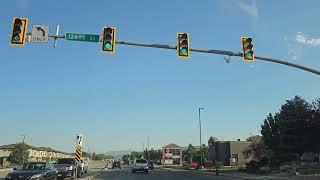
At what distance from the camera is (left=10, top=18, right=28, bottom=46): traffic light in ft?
64.2

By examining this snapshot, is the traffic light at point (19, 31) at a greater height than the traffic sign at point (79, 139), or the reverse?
the traffic light at point (19, 31)

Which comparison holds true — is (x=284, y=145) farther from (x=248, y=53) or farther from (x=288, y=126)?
(x=248, y=53)

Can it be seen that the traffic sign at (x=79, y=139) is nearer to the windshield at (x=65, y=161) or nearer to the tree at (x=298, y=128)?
the windshield at (x=65, y=161)

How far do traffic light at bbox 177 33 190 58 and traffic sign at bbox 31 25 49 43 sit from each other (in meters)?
5.61

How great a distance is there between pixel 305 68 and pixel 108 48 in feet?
33.0

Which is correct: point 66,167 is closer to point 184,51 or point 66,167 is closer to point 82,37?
point 82,37

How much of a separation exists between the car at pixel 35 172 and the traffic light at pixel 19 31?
297 inches

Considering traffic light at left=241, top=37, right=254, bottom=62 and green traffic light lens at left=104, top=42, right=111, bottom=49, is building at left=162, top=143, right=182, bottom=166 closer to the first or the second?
traffic light at left=241, top=37, right=254, bottom=62

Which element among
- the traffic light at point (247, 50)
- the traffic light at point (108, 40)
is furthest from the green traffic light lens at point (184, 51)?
the traffic light at point (108, 40)

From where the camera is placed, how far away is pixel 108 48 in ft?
67.9

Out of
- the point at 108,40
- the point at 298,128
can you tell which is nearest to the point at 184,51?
the point at 108,40

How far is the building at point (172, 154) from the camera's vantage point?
515 feet

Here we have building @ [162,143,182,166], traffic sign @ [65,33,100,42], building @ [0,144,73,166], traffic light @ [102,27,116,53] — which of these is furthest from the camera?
building @ [162,143,182,166]

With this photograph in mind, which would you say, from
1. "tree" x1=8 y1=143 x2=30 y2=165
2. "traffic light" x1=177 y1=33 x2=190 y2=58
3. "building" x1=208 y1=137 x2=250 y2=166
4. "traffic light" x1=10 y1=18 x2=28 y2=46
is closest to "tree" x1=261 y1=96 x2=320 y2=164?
"traffic light" x1=177 y1=33 x2=190 y2=58
